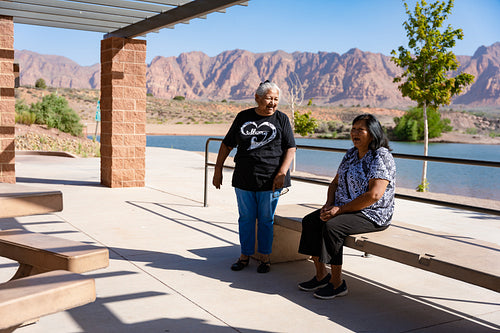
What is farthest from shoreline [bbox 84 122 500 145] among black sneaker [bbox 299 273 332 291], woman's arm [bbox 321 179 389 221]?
woman's arm [bbox 321 179 389 221]

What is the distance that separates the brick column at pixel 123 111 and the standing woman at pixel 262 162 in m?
4.88

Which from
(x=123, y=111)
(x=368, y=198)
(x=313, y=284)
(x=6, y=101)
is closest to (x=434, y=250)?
(x=368, y=198)

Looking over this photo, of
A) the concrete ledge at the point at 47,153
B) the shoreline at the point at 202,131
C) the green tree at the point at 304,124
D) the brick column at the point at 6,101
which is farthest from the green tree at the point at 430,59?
the shoreline at the point at 202,131

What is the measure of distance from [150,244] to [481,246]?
2973 mm

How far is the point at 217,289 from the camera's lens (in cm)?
380

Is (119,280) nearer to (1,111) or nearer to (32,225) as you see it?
(32,225)

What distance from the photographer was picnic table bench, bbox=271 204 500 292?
2.81m

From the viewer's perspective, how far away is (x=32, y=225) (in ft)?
18.9

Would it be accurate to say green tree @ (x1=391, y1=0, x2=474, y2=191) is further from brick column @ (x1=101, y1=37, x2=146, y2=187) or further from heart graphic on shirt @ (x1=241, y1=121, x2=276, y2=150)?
heart graphic on shirt @ (x1=241, y1=121, x2=276, y2=150)

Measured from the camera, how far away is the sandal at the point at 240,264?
430 cm

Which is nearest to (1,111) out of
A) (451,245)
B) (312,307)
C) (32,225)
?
(32,225)

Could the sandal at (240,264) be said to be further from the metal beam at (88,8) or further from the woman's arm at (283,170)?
the metal beam at (88,8)

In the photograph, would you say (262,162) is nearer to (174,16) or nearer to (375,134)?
(375,134)

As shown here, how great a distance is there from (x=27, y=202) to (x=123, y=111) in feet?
20.6
